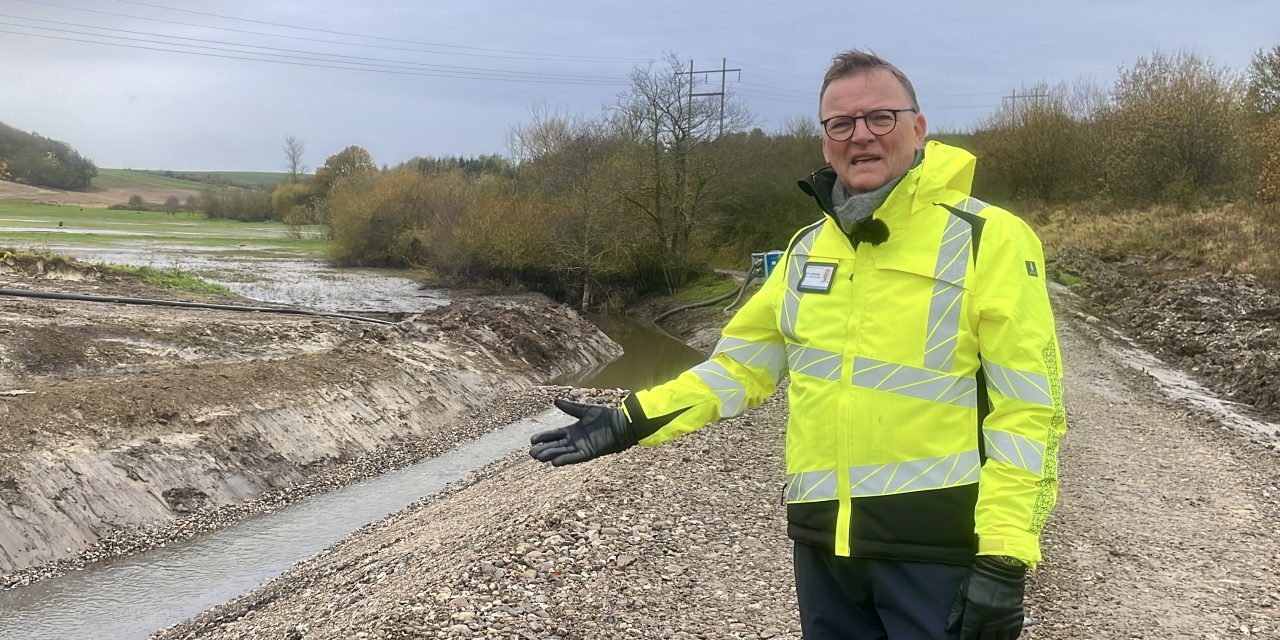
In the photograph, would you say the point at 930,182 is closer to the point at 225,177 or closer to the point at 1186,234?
the point at 1186,234

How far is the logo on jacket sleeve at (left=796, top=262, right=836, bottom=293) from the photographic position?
7.50 feet

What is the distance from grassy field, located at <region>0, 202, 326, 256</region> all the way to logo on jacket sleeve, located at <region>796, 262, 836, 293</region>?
39340mm

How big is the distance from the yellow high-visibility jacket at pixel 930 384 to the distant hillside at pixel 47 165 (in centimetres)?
6744

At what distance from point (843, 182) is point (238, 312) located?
19990 mm

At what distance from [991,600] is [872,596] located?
1.08 feet

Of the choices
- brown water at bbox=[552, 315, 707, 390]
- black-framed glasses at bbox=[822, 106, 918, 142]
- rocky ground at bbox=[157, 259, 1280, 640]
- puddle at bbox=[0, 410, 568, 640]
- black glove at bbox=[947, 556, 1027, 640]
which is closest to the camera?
black glove at bbox=[947, 556, 1027, 640]

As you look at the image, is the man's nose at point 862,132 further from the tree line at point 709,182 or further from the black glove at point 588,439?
the tree line at point 709,182

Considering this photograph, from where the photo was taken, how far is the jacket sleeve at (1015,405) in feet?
6.50

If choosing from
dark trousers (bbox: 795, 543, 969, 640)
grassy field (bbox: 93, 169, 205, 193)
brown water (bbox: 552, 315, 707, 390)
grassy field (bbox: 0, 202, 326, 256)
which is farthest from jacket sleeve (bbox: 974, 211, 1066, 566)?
grassy field (bbox: 93, 169, 205, 193)

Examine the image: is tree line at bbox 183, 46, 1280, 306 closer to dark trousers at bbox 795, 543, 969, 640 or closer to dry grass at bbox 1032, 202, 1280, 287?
dry grass at bbox 1032, 202, 1280, 287

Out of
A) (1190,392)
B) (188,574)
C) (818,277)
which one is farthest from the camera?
(1190,392)

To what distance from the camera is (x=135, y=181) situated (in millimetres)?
94750

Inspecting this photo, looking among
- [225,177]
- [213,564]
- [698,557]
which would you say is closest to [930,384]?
[698,557]

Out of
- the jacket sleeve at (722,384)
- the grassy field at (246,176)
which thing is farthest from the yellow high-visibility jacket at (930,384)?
the grassy field at (246,176)
